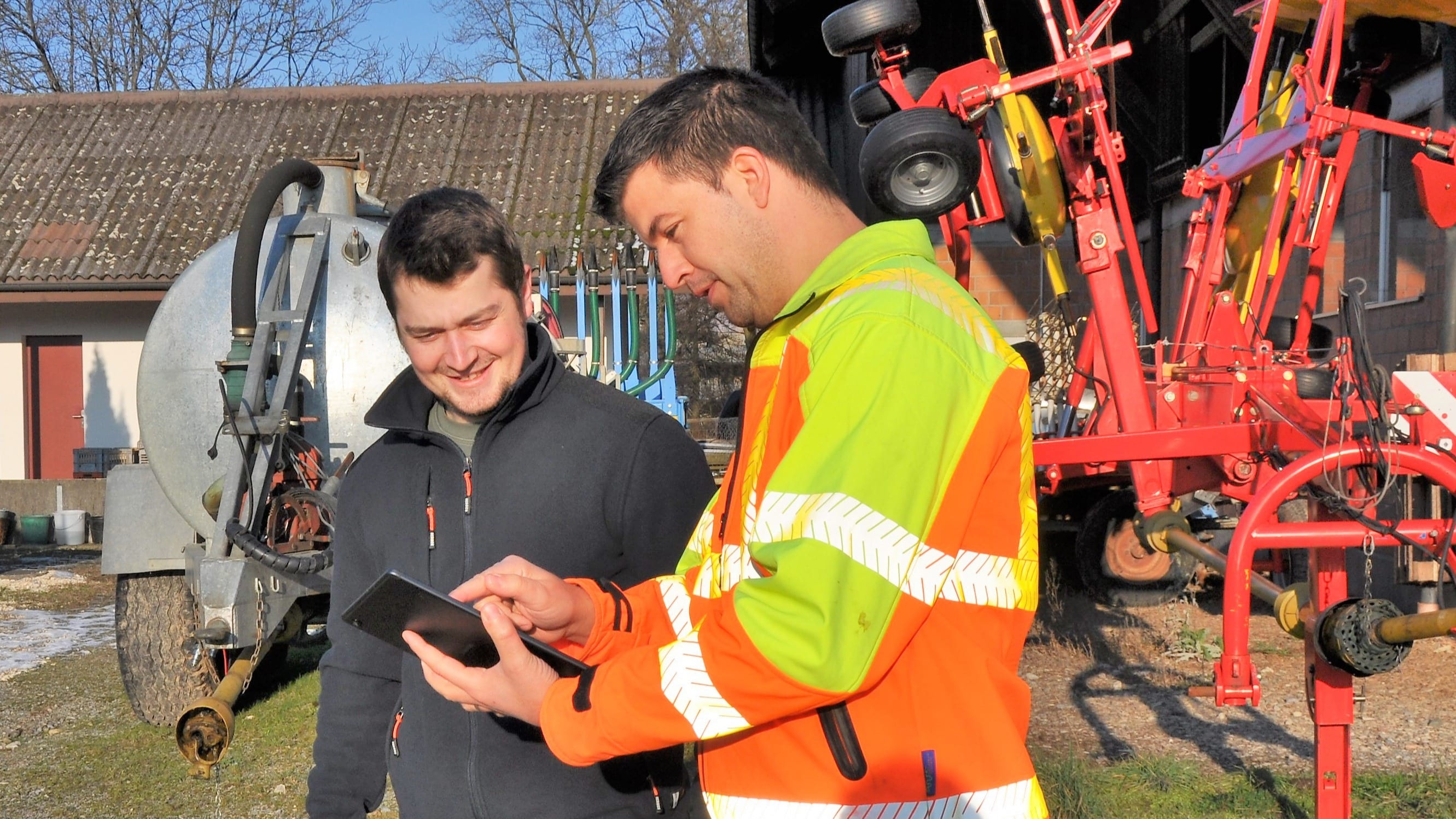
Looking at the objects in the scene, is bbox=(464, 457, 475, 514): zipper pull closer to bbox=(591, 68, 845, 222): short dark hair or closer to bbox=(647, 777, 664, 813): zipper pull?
bbox=(647, 777, 664, 813): zipper pull

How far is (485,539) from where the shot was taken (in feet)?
6.89

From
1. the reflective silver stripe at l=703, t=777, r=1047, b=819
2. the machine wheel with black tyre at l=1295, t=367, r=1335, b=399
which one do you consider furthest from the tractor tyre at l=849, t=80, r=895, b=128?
the reflective silver stripe at l=703, t=777, r=1047, b=819

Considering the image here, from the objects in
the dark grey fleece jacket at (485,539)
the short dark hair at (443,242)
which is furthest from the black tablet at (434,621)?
the short dark hair at (443,242)

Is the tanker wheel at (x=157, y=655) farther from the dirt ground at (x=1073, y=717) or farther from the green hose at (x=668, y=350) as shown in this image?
the green hose at (x=668, y=350)

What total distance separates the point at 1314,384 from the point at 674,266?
12.0 feet

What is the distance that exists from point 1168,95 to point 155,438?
28.1 feet

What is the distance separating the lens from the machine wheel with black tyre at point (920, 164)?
13.7 feet

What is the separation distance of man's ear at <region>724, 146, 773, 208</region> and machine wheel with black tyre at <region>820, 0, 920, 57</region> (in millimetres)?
3020

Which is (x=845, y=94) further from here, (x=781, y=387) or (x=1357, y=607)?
(x=781, y=387)

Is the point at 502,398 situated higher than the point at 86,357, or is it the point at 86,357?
the point at 86,357

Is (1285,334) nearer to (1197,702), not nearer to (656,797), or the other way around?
(1197,702)

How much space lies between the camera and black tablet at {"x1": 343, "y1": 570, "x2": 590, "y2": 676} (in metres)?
1.58

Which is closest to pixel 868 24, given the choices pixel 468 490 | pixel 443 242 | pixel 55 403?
pixel 443 242

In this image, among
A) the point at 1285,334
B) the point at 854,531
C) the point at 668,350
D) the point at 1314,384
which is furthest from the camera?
the point at 668,350
